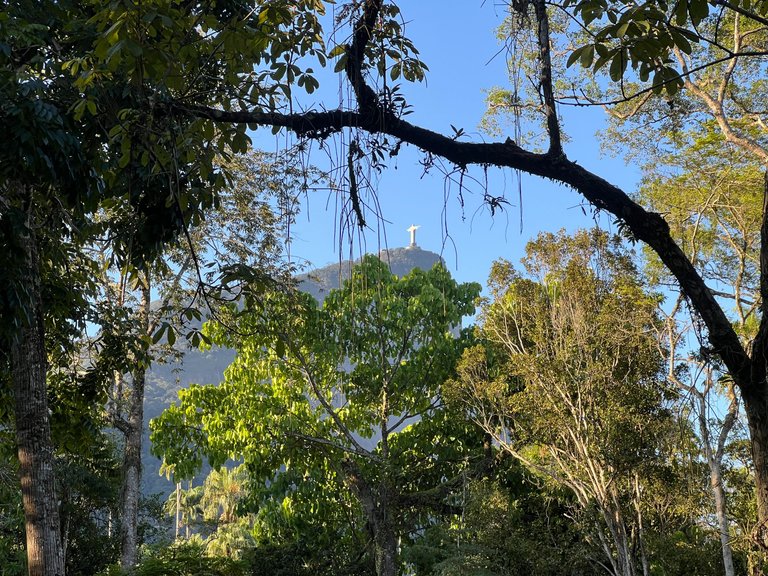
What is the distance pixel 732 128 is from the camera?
11852 mm

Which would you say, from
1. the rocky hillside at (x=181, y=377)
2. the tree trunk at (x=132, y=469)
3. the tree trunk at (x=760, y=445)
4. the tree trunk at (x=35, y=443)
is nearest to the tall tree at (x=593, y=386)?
the tree trunk at (x=132, y=469)

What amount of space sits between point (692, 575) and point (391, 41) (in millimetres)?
→ 11225

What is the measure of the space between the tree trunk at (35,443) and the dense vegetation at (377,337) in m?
0.02

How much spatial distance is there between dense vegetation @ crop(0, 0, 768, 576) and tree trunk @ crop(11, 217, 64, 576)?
0.06ft

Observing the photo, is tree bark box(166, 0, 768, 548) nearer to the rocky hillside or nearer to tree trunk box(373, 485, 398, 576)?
tree trunk box(373, 485, 398, 576)

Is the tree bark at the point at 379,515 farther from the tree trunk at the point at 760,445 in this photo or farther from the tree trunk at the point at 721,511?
the tree trunk at the point at 760,445

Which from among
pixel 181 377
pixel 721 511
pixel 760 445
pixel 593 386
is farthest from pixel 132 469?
pixel 181 377

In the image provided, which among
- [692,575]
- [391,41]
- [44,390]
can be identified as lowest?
[692,575]

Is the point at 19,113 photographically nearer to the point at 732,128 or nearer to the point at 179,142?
the point at 179,142

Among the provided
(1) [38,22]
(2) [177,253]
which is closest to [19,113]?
(1) [38,22]

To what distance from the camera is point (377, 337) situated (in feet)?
47.3

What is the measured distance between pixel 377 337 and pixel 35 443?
30.2 feet

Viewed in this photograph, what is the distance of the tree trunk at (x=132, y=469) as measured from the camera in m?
12.8

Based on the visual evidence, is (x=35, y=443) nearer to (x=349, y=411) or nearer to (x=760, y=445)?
(x=760, y=445)
